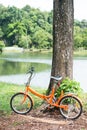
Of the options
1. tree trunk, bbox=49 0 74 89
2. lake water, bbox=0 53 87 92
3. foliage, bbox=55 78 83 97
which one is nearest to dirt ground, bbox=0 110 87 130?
foliage, bbox=55 78 83 97

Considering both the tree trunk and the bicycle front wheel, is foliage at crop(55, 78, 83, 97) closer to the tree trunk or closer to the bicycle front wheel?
the tree trunk

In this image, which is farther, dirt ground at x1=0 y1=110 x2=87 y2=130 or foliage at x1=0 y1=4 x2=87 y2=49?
foliage at x1=0 y1=4 x2=87 y2=49

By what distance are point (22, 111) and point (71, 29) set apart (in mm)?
1693

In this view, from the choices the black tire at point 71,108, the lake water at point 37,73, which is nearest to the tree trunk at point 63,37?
the black tire at point 71,108

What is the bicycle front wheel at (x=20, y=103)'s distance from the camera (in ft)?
19.7

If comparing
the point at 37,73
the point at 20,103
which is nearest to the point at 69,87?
the point at 20,103

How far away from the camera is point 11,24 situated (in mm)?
73438

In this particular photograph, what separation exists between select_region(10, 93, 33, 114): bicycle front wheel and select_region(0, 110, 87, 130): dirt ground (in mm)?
133

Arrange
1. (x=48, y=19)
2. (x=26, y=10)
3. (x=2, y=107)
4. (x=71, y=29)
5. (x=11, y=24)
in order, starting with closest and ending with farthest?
(x=71, y=29) → (x=2, y=107) → (x=11, y=24) → (x=48, y=19) → (x=26, y=10)

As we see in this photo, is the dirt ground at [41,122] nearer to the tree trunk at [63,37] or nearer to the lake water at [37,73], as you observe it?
the tree trunk at [63,37]

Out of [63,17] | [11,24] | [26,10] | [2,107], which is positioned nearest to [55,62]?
[63,17]

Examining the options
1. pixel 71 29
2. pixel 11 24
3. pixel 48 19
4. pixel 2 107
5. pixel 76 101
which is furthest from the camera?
pixel 48 19

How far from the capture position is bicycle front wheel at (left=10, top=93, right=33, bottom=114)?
600 cm

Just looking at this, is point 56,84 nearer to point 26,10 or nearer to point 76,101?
point 76,101
